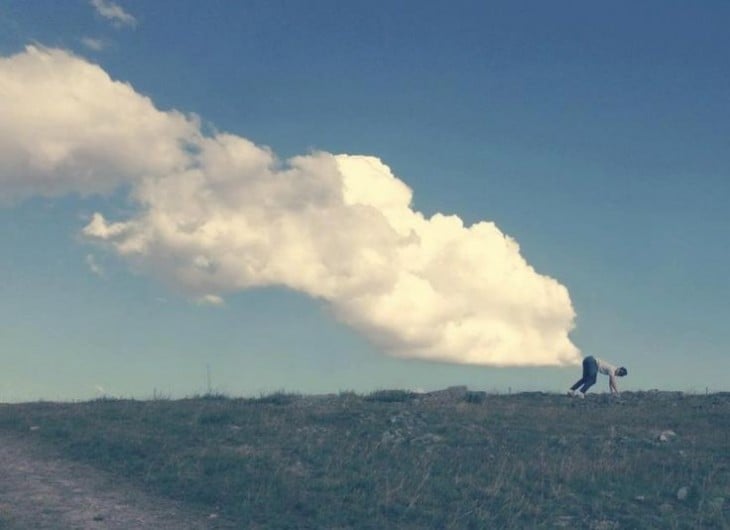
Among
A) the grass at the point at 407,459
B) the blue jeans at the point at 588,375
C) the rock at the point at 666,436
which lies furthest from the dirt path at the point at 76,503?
the blue jeans at the point at 588,375

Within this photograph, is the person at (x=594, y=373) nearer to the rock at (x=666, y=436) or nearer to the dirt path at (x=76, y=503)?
the rock at (x=666, y=436)

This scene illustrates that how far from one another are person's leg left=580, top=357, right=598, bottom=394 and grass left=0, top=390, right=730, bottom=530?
176 inches

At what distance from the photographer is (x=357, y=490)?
49.5ft

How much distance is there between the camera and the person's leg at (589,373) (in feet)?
93.5

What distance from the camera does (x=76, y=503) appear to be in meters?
14.2

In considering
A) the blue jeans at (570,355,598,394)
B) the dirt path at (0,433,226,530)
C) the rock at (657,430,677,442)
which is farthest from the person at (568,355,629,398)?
the dirt path at (0,433,226,530)

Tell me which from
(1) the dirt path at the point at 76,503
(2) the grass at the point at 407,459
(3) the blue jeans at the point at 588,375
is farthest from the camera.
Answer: (3) the blue jeans at the point at 588,375

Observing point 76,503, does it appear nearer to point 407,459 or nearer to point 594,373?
point 407,459

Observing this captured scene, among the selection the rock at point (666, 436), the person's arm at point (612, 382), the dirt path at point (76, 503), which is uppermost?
the person's arm at point (612, 382)

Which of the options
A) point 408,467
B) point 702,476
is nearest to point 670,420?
point 702,476

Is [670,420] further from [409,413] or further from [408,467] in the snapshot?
[408,467]

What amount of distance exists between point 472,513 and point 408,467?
7.74 feet

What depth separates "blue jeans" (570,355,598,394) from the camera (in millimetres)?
28484

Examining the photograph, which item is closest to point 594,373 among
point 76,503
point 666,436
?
point 666,436
